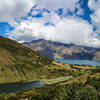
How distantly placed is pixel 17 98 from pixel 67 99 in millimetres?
72570

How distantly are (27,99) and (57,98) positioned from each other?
43961 mm

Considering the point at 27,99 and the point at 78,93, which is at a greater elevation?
the point at 78,93

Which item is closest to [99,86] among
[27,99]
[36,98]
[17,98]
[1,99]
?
[36,98]

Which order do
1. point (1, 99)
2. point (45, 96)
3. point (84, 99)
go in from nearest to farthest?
1. point (84, 99)
2. point (45, 96)
3. point (1, 99)

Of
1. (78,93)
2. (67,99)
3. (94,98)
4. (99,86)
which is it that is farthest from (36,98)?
(99,86)

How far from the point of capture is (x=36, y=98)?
134 metres

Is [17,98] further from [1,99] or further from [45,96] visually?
A: [45,96]

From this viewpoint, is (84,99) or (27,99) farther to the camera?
(27,99)

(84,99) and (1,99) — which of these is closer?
(84,99)

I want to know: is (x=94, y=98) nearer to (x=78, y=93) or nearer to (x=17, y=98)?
(x=78, y=93)

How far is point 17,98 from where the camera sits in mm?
149250

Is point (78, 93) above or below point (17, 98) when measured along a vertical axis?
above

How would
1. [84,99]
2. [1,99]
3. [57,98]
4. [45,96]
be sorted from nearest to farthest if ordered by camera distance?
[84,99] → [57,98] → [45,96] → [1,99]

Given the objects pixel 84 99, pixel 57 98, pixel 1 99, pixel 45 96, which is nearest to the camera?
pixel 84 99
